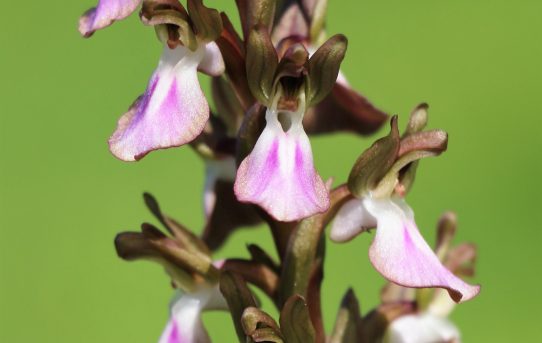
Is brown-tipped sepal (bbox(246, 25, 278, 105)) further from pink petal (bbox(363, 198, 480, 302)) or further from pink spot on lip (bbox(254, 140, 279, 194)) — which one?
pink petal (bbox(363, 198, 480, 302))

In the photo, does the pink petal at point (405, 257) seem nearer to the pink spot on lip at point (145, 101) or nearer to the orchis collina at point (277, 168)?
A: the orchis collina at point (277, 168)

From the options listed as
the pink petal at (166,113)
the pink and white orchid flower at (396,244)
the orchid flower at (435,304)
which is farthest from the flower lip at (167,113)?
the orchid flower at (435,304)

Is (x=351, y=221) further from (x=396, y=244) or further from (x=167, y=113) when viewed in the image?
(x=167, y=113)

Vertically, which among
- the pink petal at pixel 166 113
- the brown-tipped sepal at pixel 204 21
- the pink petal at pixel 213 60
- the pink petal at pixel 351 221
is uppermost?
the brown-tipped sepal at pixel 204 21

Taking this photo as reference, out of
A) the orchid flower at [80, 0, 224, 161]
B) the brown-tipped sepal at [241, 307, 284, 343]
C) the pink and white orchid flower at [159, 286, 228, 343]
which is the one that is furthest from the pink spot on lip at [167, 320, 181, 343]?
the orchid flower at [80, 0, 224, 161]

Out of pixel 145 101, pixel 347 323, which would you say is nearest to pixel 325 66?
pixel 145 101

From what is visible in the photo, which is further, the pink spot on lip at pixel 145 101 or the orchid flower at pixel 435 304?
the orchid flower at pixel 435 304

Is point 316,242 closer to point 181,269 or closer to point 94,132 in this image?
point 181,269

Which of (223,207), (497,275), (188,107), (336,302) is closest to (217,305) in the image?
(223,207)
